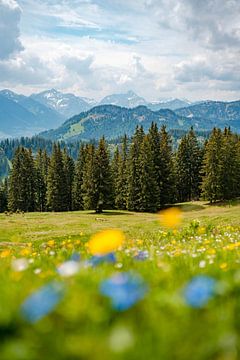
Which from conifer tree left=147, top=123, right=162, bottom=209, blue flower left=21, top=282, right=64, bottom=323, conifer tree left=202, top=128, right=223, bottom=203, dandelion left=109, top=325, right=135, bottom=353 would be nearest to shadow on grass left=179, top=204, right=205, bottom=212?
conifer tree left=202, top=128, right=223, bottom=203

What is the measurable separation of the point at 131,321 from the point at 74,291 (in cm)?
52

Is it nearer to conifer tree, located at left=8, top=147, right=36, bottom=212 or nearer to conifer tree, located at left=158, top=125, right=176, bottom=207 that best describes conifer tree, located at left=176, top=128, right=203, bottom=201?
conifer tree, located at left=158, top=125, right=176, bottom=207

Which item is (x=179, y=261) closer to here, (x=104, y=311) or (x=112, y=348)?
(x=104, y=311)

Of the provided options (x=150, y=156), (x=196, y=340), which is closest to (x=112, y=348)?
(x=196, y=340)

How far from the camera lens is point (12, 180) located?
87625mm

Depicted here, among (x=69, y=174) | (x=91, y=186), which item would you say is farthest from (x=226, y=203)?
(x=69, y=174)

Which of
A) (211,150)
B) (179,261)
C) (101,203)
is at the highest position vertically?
(211,150)

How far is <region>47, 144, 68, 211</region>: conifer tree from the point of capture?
83000 millimetres

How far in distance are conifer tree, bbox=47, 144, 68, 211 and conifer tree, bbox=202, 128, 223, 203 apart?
3119cm

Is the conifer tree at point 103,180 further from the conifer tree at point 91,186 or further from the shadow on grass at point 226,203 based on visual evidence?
the shadow on grass at point 226,203

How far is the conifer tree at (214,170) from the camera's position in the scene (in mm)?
68000

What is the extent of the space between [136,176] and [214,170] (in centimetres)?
1380

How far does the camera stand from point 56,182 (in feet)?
272

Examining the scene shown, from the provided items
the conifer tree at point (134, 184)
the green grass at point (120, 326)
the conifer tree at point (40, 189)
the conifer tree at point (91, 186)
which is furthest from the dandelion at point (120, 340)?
the conifer tree at point (40, 189)
